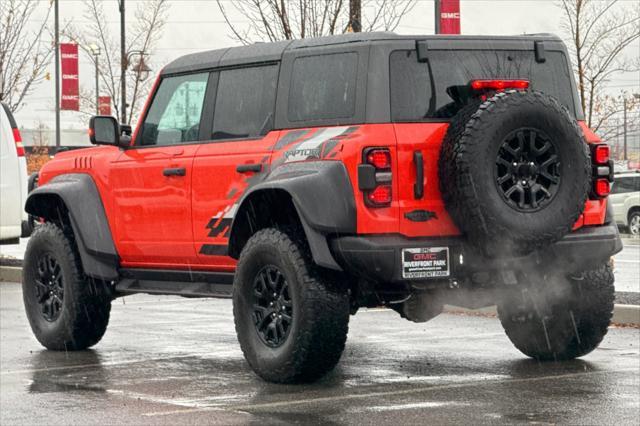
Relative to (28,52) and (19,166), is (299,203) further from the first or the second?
(28,52)

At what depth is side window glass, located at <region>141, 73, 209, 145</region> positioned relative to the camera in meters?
9.89

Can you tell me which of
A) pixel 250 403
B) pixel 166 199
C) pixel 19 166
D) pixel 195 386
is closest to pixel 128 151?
pixel 166 199

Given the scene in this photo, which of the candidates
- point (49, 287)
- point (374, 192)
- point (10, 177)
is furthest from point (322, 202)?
point (10, 177)

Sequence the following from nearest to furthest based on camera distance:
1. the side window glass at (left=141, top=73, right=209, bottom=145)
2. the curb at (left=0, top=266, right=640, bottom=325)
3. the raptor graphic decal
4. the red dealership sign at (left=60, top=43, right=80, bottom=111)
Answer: the raptor graphic decal → the side window glass at (left=141, top=73, right=209, bottom=145) → the curb at (left=0, top=266, right=640, bottom=325) → the red dealership sign at (left=60, top=43, right=80, bottom=111)

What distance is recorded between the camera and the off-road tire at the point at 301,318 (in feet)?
27.4

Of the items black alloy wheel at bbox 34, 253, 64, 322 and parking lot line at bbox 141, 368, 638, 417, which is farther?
black alloy wheel at bbox 34, 253, 64, 322

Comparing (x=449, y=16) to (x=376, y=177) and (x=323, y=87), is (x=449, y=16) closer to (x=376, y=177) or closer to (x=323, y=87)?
(x=323, y=87)

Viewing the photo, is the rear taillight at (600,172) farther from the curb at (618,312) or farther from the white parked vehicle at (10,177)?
the white parked vehicle at (10,177)

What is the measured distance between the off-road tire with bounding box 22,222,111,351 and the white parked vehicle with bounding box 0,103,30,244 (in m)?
6.60

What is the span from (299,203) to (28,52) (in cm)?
1926

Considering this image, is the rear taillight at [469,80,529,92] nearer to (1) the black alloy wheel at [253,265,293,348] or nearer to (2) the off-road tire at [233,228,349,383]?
(2) the off-road tire at [233,228,349,383]

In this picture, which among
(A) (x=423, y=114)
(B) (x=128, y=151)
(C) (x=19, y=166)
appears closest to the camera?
(A) (x=423, y=114)

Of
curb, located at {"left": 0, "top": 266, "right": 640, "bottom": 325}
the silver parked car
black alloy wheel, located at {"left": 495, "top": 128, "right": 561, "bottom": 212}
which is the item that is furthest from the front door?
the silver parked car

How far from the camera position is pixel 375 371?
→ 30.3 feet
